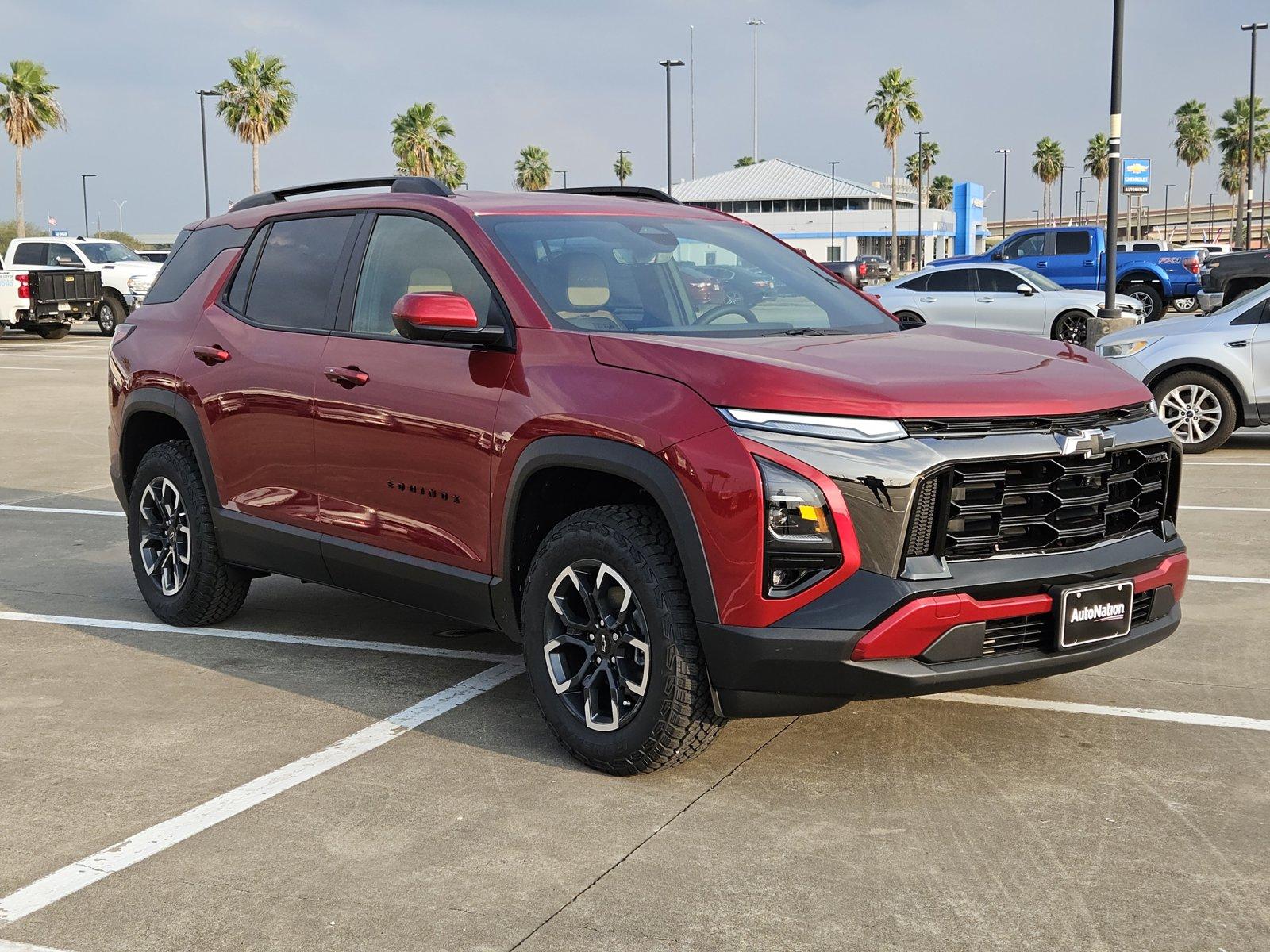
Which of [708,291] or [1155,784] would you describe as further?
[708,291]

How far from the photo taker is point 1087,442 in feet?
13.3

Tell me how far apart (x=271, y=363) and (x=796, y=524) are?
264 centimetres

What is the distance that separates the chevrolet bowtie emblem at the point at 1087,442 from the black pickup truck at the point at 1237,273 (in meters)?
21.7

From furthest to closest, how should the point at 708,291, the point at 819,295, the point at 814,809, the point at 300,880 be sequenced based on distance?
the point at 819,295 → the point at 708,291 → the point at 814,809 → the point at 300,880

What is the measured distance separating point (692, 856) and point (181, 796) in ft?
5.21

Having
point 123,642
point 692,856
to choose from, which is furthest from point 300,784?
point 123,642

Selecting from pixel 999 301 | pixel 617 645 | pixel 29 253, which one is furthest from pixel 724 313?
pixel 29 253

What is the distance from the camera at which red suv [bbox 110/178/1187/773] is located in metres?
3.85

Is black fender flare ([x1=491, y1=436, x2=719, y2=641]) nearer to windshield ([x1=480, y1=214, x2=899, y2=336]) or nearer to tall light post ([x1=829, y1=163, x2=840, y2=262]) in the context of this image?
windshield ([x1=480, y1=214, x2=899, y2=336])

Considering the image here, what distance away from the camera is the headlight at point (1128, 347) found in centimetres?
1216

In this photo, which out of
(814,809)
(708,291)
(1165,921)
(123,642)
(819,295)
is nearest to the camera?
(1165,921)

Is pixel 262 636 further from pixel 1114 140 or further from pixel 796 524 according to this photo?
pixel 1114 140

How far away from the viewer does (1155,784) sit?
4.25 m

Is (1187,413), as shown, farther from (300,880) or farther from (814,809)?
(300,880)
